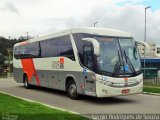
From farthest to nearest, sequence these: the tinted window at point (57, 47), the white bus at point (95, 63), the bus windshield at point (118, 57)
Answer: the tinted window at point (57, 47) < the bus windshield at point (118, 57) < the white bus at point (95, 63)

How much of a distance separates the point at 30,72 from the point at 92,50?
31.3 ft

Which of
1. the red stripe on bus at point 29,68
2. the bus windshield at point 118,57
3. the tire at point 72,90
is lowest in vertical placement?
the tire at point 72,90

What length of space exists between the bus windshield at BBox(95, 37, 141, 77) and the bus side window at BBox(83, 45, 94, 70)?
429mm

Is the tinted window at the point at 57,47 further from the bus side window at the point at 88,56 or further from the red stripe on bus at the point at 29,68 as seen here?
the red stripe on bus at the point at 29,68

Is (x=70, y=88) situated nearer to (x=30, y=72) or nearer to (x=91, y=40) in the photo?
(x=91, y=40)

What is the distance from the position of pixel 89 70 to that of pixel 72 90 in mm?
2235

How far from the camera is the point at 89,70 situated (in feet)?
54.0

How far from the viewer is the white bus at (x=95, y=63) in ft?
52.4

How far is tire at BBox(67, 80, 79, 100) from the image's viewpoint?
59.0 feet

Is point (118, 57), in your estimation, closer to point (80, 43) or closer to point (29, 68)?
point (80, 43)

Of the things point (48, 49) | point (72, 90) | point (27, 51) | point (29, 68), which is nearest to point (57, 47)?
point (48, 49)

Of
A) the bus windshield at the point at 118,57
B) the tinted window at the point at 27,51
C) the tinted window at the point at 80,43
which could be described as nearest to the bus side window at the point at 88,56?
the tinted window at the point at 80,43

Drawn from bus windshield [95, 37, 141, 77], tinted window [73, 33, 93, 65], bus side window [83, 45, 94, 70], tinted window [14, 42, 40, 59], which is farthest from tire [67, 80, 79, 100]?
tinted window [14, 42, 40, 59]

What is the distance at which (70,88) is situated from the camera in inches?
730
